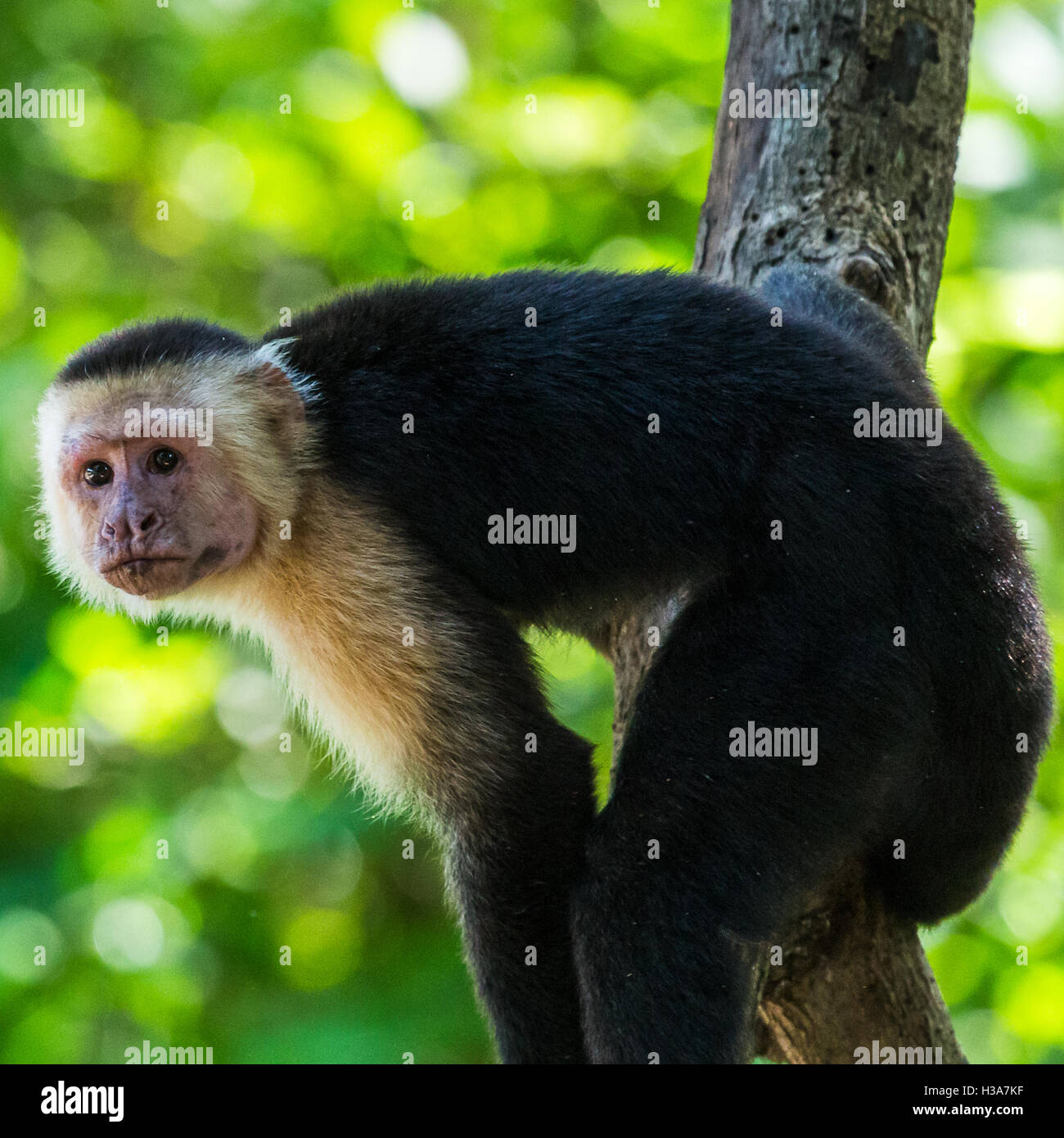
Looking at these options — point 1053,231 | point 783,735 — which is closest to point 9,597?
point 783,735

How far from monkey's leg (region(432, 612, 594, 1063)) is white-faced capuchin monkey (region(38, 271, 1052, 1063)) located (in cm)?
1

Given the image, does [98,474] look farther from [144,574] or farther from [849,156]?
[849,156]

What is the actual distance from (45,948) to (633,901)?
5340 mm

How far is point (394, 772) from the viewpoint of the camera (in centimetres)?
443

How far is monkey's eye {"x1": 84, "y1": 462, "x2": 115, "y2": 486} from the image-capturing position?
4590mm

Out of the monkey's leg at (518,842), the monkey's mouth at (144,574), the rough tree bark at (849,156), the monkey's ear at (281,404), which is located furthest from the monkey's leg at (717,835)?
the monkey's mouth at (144,574)

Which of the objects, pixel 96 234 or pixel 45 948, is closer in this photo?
pixel 45 948

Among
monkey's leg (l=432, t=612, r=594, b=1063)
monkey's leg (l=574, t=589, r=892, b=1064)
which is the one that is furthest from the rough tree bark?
monkey's leg (l=574, t=589, r=892, b=1064)

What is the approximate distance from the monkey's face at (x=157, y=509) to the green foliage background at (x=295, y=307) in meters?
3.11

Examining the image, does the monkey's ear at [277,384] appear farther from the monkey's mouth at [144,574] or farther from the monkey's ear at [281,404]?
the monkey's mouth at [144,574]

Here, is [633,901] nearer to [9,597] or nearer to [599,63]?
[9,597]

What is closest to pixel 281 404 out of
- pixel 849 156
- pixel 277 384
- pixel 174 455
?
pixel 277 384

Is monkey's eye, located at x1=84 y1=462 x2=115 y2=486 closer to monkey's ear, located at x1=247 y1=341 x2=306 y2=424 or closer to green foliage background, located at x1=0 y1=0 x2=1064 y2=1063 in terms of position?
monkey's ear, located at x1=247 y1=341 x2=306 y2=424

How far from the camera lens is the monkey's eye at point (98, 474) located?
4.59 meters
